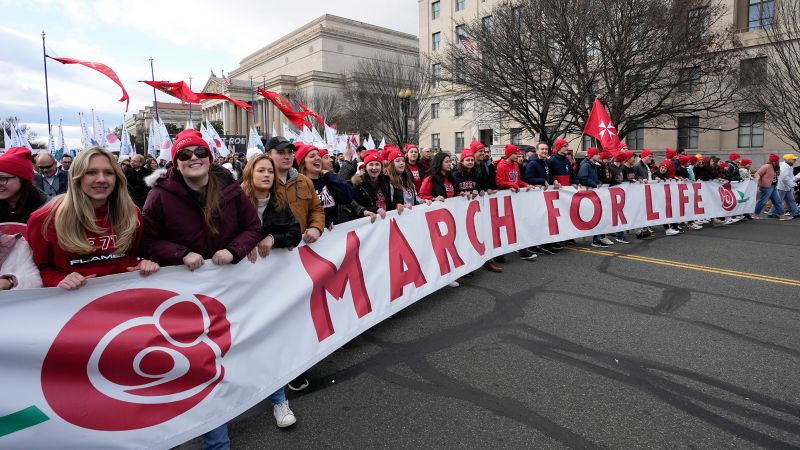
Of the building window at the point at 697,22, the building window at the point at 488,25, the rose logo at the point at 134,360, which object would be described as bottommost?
the rose logo at the point at 134,360

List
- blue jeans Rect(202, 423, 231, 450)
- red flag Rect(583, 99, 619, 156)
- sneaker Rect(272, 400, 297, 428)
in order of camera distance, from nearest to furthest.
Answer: blue jeans Rect(202, 423, 231, 450) < sneaker Rect(272, 400, 297, 428) < red flag Rect(583, 99, 619, 156)

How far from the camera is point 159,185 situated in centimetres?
286

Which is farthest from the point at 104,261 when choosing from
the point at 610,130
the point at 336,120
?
the point at 336,120

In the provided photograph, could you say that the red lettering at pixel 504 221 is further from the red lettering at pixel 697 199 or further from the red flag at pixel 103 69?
the red flag at pixel 103 69

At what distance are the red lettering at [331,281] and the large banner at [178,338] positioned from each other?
0.04 feet

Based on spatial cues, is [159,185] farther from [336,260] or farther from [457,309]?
[457,309]

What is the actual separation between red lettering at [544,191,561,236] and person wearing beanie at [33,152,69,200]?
28.3 feet

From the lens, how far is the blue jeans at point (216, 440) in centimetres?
273

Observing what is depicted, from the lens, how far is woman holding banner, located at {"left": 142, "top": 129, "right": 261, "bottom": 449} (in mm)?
2771

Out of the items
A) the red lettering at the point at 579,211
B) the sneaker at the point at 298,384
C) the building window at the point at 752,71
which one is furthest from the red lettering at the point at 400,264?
the building window at the point at 752,71

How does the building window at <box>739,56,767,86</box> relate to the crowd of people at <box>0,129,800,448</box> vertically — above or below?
above

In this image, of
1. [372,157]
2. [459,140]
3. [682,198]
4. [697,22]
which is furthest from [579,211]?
[459,140]

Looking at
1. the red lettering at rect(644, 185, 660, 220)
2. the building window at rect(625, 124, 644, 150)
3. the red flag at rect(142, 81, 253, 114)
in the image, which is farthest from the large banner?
the building window at rect(625, 124, 644, 150)

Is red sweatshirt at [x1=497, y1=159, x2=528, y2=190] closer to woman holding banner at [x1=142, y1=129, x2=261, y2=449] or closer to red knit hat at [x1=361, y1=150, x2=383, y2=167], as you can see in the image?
red knit hat at [x1=361, y1=150, x2=383, y2=167]
